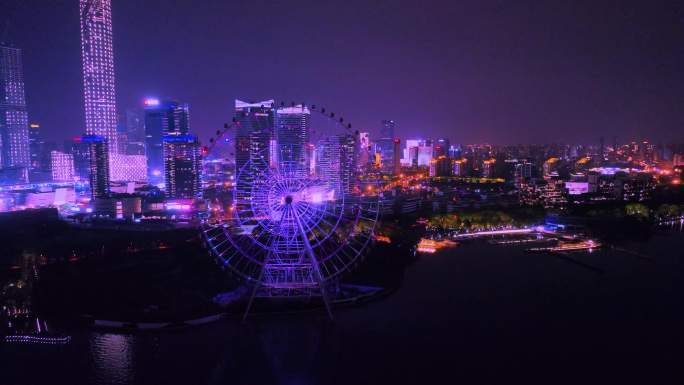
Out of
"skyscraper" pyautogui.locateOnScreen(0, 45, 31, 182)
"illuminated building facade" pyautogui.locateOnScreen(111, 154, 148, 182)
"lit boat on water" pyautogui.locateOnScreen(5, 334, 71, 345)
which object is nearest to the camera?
"lit boat on water" pyautogui.locateOnScreen(5, 334, 71, 345)

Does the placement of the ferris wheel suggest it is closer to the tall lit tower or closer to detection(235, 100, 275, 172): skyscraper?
detection(235, 100, 275, 172): skyscraper

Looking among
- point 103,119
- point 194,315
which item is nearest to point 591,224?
point 194,315

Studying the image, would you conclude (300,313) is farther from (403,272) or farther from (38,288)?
(38,288)

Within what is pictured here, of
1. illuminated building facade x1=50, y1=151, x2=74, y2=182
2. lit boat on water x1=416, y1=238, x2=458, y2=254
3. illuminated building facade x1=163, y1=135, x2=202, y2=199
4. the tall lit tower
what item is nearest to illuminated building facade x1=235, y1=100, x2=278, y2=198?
lit boat on water x1=416, y1=238, x2=458, y2=254

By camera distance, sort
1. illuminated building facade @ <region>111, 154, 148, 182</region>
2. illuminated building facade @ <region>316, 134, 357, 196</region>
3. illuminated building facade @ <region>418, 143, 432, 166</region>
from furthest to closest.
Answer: illuminated building facade @ <region>418, 143, 432, 166</region>, illuminated building facade @ <region>111, 154, 148, 182</region>, illuminated building facade @ <region>316, 134, 357, 196</region>

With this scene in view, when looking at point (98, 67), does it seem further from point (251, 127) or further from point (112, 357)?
point (112, 357)

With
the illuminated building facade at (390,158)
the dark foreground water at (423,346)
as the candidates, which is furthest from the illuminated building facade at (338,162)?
the illuminated building facade at (390,158)
